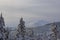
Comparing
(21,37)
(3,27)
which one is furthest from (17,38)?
(3,27)

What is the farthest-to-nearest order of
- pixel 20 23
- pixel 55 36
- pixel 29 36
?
1. pixel 29 36
2. pixel 20 23
3. pixel 55 36

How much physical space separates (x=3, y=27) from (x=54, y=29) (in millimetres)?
11534

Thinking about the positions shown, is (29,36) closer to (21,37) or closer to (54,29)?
(21,37)

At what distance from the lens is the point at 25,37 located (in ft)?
200

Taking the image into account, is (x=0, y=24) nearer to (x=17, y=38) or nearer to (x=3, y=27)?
(x=3, y=27)

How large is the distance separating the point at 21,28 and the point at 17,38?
2590 mm

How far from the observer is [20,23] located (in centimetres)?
5944

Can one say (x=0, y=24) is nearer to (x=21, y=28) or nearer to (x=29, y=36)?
(x=21, y=28)

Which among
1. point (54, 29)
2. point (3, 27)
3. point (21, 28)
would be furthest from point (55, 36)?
point (3, 27)

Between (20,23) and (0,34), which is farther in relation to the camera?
(20,23)

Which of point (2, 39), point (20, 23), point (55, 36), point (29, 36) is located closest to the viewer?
point (2, 39)

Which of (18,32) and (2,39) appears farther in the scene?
(18,32)

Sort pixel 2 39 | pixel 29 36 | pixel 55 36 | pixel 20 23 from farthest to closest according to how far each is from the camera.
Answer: pixel 29 36 < pixel 20 23 < pixel 55 36 < pixel 2 39

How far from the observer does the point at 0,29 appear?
47.7 meters
